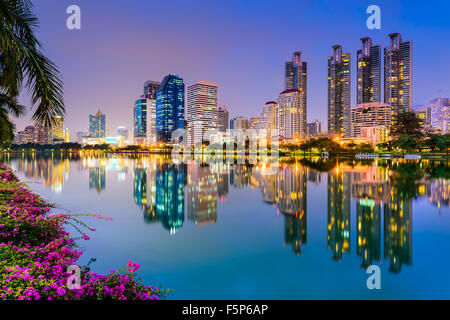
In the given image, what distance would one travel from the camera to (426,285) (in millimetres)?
4961

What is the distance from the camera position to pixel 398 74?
179875mm

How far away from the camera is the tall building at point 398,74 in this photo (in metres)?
177

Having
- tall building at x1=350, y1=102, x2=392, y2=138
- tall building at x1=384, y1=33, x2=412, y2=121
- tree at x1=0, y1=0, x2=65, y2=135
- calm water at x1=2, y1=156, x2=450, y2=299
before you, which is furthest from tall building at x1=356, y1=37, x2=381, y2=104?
tree at x1=0, y1=0, x2=65, y2=135

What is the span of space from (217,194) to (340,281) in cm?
996

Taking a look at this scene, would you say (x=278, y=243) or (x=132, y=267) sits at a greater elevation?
(x=132, y=267)

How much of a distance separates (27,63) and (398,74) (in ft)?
721

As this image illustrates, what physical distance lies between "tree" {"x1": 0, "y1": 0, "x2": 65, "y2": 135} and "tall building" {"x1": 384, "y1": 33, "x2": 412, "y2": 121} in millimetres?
207642

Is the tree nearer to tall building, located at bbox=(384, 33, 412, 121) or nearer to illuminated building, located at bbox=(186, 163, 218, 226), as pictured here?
illuminated building, located at bbox=(186, 163, 218, 226)

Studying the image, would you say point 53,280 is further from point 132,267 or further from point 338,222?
point 338,222

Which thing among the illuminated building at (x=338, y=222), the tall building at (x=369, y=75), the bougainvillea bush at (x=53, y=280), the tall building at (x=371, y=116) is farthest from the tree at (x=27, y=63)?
the tall building at (x=369, y=75)

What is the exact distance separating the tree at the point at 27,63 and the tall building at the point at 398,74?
681ft

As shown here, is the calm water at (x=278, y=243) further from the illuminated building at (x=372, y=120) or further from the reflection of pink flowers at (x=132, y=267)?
the illuminated building at (x=372, y=120)

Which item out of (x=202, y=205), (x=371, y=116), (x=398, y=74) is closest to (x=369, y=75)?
(x=398, y=74)
